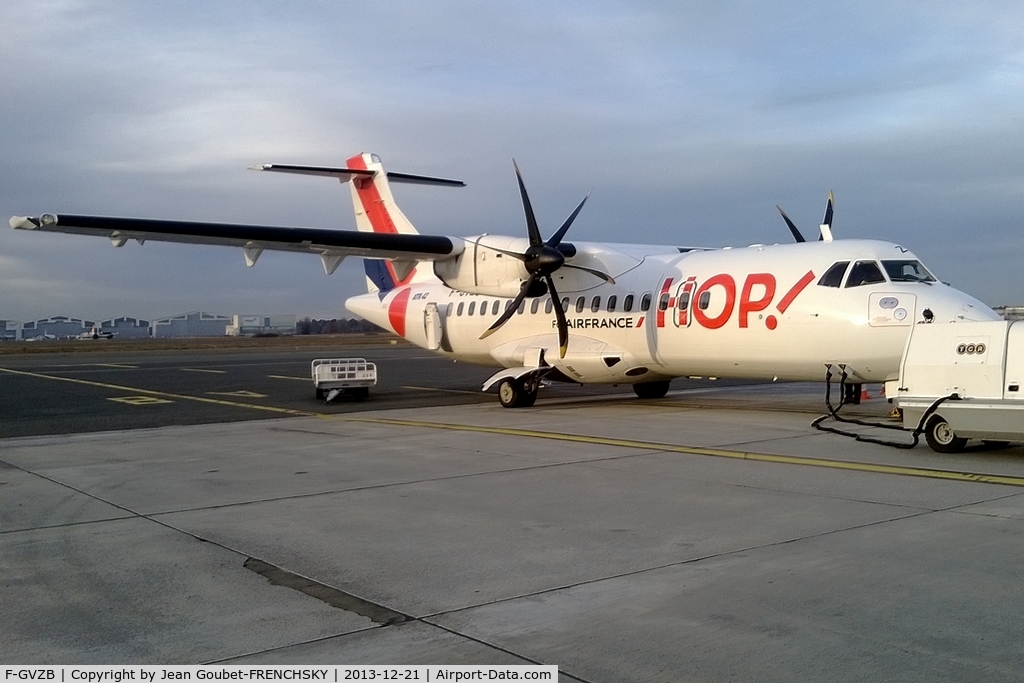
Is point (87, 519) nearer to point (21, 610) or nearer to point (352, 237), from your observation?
point (21, 610)

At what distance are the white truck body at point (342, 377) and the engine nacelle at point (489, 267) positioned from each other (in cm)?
414

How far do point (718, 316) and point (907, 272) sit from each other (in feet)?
10.7

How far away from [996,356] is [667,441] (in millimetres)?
4295

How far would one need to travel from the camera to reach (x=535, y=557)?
21.1 ft

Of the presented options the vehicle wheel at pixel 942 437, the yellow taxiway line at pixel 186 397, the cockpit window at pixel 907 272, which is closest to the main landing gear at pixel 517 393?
the yellow taxiway line at pixel 186 397

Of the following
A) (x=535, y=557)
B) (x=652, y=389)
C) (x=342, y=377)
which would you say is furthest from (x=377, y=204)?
(x=535, y=557)

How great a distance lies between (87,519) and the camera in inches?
316

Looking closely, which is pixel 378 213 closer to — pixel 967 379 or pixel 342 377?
pixel 342 377

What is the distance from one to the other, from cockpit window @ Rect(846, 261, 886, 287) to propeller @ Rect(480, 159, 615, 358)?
5205 millimetres

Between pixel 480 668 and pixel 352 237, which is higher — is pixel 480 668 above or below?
below

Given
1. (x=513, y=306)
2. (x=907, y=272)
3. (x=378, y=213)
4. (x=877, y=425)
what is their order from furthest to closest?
(x=378, y=213) < (x=513, y=306) < (x=907, y=272) < (x=877, y=425)

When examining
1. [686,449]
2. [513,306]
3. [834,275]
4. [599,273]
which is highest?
[599,273]

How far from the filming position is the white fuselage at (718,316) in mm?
14180

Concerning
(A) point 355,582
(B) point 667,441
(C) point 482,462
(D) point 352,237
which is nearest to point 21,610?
(A) point 355,582
